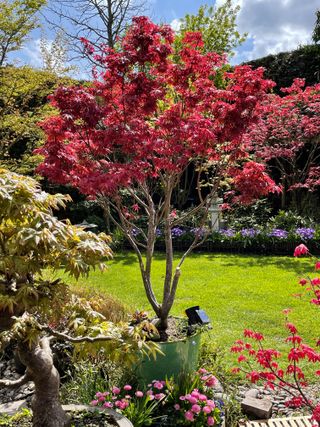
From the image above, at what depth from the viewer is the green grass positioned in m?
5.09

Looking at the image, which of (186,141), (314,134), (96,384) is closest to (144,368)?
(96,384)

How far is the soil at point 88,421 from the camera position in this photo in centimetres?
262

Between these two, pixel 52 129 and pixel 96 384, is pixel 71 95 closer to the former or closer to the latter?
pixel 52 129

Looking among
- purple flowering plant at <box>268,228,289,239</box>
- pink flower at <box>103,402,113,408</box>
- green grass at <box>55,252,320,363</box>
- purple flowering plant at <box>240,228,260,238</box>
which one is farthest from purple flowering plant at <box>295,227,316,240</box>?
pink flower at <box>103,402,113,408</box>

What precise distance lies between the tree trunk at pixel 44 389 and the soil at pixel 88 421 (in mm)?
160

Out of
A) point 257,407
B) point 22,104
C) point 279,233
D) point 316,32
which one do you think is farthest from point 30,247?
point 316,32

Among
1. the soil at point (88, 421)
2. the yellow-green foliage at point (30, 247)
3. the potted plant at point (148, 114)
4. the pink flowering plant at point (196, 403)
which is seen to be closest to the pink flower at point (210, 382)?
the pink flowering plant at point (196, 403)

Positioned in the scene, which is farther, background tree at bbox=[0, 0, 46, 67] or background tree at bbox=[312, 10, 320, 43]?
background tree at bbox=[312, 10, 320, 43]

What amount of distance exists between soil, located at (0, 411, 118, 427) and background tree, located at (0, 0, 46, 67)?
8.33 m

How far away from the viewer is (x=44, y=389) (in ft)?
8.04

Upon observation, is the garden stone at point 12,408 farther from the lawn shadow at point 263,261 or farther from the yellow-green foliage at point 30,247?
the lawn shadow at point 263,261

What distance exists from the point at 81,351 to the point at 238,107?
2.61m

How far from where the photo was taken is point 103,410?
2664 mm

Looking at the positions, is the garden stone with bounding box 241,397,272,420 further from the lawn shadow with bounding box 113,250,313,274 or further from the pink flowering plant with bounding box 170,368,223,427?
the lawn shadow with bounding box 113,250,313,274
